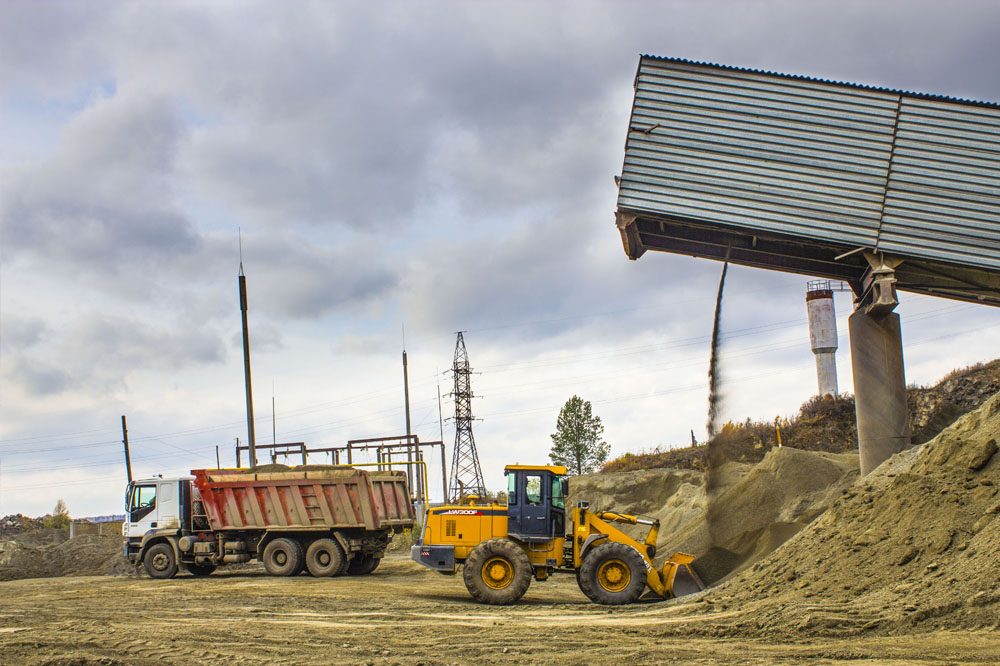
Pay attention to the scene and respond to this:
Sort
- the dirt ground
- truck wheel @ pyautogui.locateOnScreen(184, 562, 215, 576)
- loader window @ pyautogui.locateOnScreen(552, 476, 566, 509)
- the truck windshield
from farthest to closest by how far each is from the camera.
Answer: the truck windshield, truck wheel @ pyautogui.locateOnScreen(184, 562, 215, 576), loader window @ pyautogui.locateOnScreen(552, 476, 566, 509), the dirt ground

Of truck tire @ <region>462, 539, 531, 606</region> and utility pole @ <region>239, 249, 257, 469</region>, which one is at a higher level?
utility pole @ <region>239, 249, 257, 469</region>

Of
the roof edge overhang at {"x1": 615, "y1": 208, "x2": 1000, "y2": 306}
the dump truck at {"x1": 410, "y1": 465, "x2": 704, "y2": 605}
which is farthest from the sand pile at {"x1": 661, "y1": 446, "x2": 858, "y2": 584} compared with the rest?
the roof edge overhang at {"x1": 615, "y1": 208, "x2": 1000, "y2": 306}

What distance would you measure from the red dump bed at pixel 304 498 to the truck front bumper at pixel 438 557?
579cm

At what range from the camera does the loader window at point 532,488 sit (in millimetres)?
15641

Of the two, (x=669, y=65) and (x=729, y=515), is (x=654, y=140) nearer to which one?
(x=669, y=65)

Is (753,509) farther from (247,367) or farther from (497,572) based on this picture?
(247,367)

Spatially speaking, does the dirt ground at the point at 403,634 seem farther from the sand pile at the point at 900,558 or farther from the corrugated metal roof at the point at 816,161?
the corrugated metal roof at the point at 816,161

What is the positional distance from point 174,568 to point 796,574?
1731 cm

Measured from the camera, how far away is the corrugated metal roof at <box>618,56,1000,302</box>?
16.2m

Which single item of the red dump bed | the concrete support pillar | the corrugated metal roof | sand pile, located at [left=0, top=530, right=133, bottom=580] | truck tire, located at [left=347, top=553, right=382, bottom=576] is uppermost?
the corrugated metal roof

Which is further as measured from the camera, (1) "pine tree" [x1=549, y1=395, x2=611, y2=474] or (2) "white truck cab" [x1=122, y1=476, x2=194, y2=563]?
(1) "pine tree" [x1=549, y1=395, x2=611, y2=474]

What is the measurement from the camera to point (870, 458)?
17.4 meters

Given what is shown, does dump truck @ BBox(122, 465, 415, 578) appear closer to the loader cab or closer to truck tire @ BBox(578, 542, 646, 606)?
the loader cab

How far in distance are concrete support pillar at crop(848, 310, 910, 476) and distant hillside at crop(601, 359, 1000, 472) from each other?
7.08m
